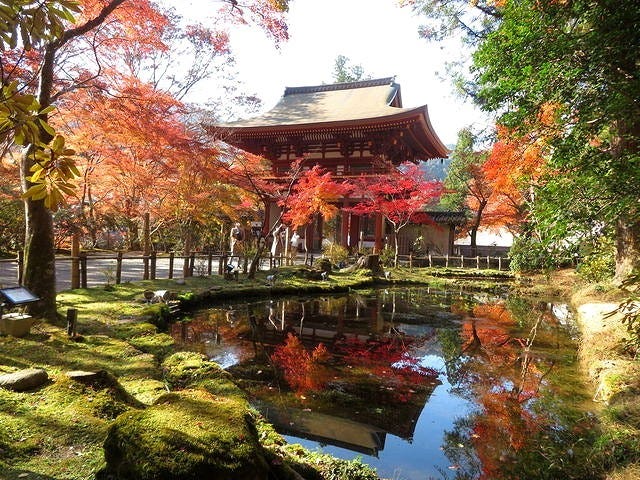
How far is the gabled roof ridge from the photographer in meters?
23.8

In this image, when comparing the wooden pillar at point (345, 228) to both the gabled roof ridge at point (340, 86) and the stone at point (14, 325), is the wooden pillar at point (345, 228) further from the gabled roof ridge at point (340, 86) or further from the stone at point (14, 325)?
the stone at point (14, 325)

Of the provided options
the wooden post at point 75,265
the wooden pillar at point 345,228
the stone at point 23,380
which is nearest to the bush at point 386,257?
the wooden pillar at point 345,228

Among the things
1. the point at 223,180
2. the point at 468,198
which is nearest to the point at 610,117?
the point at 223,180

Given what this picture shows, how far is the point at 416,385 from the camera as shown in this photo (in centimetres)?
574

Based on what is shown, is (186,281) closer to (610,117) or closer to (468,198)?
(610,117)

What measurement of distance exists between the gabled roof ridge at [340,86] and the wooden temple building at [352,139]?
62 millimetres

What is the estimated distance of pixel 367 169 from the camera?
1908cm

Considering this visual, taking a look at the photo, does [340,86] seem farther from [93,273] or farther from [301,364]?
[301,364]

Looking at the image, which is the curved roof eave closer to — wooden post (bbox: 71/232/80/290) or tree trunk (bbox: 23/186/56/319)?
wooden post (bbox: 71/232/80/290)

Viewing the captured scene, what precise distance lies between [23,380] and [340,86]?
24.6 metres

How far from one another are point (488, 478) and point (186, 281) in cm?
936

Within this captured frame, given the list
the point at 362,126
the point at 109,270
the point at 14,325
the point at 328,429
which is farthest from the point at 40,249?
the point at 362,126

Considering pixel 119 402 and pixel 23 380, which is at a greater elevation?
pixel 23 380

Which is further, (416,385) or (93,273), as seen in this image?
(93,273)
